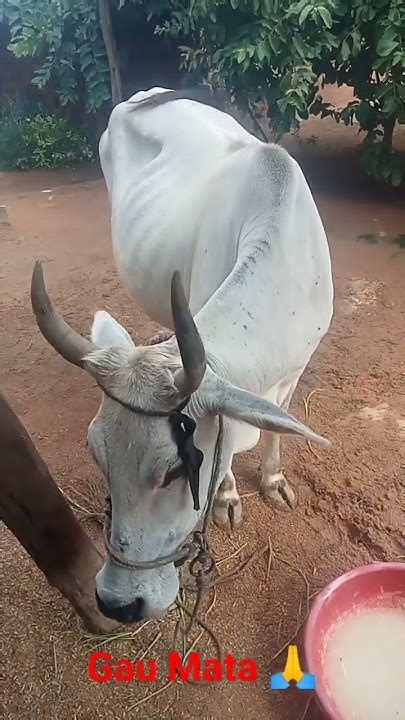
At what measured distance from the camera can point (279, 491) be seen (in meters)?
3.65

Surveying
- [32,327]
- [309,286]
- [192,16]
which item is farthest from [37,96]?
[309,286]

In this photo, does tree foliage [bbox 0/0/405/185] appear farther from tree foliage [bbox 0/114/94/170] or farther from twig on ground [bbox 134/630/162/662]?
twig on ground [bbox 134/630/162/662]

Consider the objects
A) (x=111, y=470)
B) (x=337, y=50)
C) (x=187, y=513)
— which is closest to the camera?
(x=111, y=470)

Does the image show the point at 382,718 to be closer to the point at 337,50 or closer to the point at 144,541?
the point at 144,541

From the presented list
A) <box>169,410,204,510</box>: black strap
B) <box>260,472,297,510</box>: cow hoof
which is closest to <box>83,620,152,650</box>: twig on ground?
<box>260,472,297,510</box>: cow hoof

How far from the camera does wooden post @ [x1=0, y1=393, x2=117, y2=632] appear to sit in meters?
2.40

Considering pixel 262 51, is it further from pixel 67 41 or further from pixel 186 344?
pixel 186 344

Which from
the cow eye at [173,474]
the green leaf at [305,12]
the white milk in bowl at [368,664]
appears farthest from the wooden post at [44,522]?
the green leaf at [305,12]

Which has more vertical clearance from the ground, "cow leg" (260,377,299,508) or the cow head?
the cow head

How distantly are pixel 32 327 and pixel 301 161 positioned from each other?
14.3 ft

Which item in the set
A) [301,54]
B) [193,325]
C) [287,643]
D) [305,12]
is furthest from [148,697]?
[301,54]

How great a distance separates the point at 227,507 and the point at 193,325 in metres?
1.97

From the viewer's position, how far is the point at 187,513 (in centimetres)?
227

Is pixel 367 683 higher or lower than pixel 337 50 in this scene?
lower
